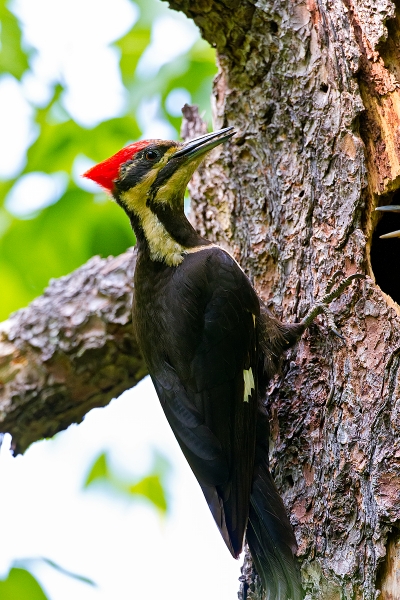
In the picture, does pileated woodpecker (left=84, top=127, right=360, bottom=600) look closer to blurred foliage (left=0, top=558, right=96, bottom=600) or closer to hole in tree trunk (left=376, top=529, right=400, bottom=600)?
hole in tree trunk (left=376, top=529, right=400, bottom=600)

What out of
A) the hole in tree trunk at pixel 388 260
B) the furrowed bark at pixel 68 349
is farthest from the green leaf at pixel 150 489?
the hole in tree trunk at pixel 388 260

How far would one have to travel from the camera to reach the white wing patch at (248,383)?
8.19 feet

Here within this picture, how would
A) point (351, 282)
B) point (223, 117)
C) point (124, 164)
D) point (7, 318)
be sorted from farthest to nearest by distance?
point (7, 318) < point (223, 117) < point (124, 164) < point (351, 282)

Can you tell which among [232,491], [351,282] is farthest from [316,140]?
[232,491]

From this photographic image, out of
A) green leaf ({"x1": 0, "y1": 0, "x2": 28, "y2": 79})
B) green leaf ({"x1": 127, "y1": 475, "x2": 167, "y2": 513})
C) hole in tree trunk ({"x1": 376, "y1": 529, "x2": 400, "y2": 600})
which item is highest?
green leaf ({"x1": 0, "y1": 0, "x2": 28, "y2": 79})

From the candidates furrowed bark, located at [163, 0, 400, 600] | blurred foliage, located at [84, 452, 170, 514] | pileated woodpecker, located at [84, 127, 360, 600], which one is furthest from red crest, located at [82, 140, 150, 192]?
blurred foliage, located at [84, 452, 170, 514]

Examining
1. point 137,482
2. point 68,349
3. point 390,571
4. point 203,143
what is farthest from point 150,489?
point 390,571

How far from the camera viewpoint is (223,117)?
3.16 m

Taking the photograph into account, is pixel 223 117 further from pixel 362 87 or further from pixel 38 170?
pixel 38 170

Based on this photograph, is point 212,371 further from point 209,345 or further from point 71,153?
point 71,153

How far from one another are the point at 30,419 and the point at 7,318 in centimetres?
62

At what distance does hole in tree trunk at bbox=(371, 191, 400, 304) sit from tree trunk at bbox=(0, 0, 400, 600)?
0.01m

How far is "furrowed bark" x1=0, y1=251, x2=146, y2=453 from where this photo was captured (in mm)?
3766

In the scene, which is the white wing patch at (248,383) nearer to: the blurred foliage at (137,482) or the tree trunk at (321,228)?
the tree trunk at (321,228)
